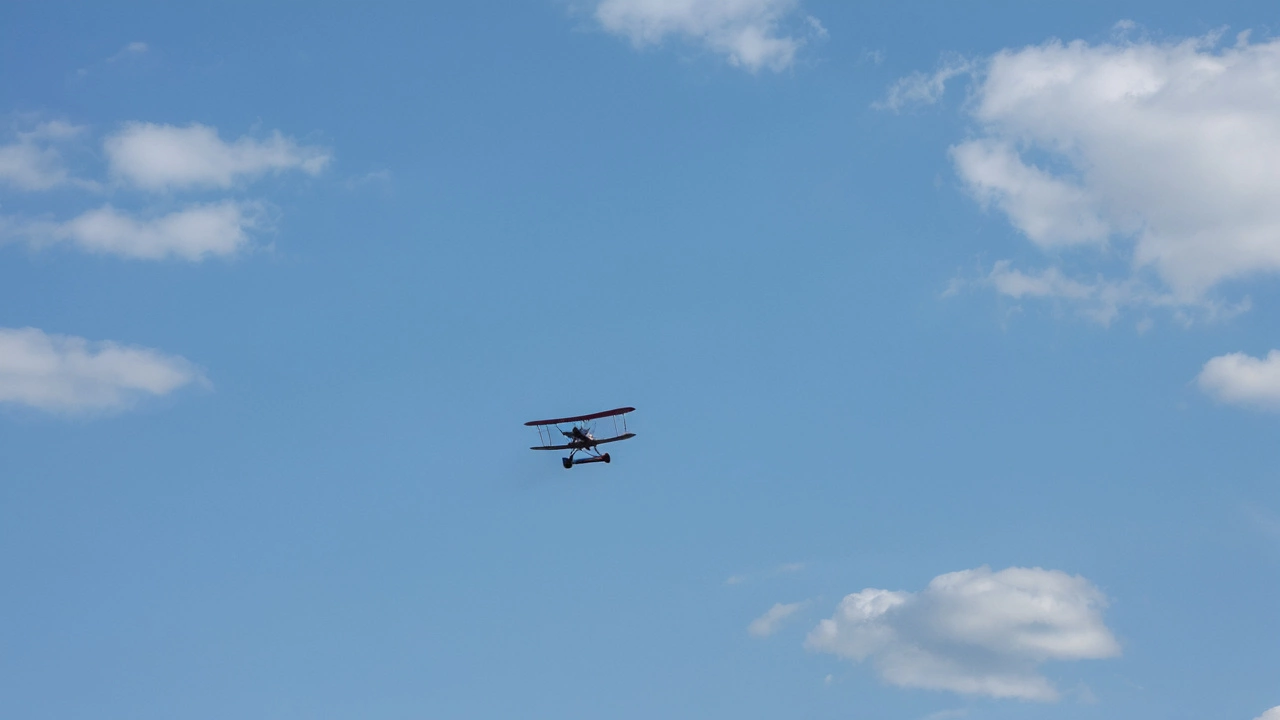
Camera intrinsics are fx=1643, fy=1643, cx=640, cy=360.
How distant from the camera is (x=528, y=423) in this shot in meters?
194

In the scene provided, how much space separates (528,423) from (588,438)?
9.88 metres

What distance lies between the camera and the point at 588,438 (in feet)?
616
